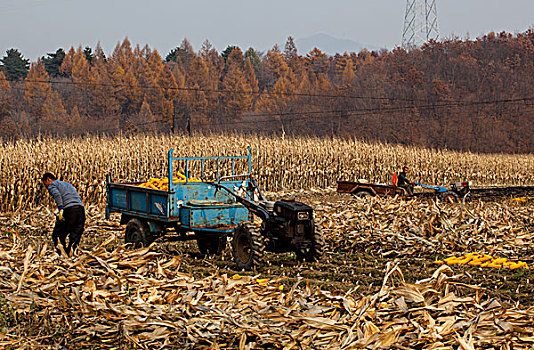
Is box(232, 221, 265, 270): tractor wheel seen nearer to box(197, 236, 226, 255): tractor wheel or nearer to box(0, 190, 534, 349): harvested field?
box(0, 190, 534, 349): harvested field

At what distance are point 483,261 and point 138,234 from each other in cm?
651

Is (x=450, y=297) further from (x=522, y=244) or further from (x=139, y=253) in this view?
(x=522, y=244)

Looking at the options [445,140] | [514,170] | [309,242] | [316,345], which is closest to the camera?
[316,345]

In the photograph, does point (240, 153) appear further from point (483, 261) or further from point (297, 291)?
point (297, 291)

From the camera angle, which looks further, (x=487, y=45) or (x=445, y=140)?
(x=487, y=45)

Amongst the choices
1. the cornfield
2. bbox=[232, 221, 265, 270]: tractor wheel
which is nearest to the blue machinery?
bbox=[232, 221, 265, 270]: tractor wheel

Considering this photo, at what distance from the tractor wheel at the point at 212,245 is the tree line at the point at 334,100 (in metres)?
52.5

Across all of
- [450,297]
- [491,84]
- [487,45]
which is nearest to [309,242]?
[450,297]

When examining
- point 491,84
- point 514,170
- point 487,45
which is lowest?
point 514,170

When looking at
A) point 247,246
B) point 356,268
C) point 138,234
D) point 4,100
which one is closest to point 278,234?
point 247,246

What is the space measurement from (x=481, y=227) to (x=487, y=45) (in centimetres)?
7571

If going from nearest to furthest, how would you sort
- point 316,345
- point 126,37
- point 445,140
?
point 316,345
point 445,140
point 126,37

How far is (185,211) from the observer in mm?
11219

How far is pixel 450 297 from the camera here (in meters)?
6.20
